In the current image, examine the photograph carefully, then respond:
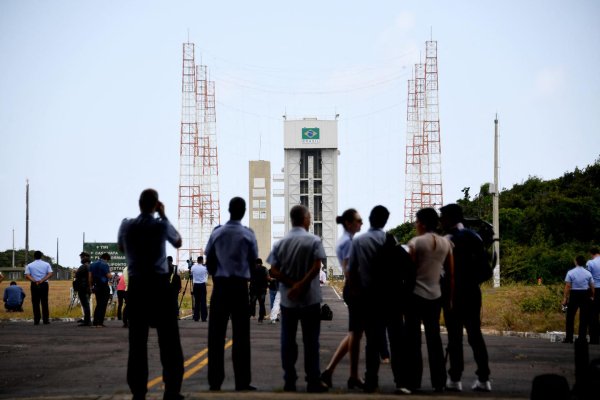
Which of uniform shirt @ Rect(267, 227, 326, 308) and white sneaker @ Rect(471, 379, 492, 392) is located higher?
uniform shirt @ Rect(267, 227, 326, 308)

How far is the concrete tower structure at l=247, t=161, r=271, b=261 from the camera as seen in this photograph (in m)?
145

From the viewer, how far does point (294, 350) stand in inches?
433

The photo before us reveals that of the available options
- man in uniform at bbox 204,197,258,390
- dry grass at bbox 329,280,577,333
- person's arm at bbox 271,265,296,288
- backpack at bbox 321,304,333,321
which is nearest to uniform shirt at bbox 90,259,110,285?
backpack at bbox 321,304,333,321

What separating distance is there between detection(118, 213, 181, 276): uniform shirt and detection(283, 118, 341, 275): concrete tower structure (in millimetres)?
124969

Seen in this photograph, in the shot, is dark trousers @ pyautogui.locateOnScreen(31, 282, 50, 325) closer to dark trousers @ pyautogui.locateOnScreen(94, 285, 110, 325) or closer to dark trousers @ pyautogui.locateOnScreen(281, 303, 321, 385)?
dark trousers @ pyautogui.locateOnScreen(94, 285, 110, 325)

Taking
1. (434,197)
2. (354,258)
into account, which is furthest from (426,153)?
(354,258)

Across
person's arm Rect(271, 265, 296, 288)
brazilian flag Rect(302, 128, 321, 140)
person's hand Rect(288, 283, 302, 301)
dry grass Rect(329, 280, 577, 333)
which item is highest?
brazilian flag Rect(302, 128, 321, 140)

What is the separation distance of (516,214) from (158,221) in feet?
227

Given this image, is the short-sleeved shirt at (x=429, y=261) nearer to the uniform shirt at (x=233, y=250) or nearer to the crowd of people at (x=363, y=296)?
the crowd of people at (x=363, y=296)

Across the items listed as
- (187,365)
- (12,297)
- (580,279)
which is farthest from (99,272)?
(580,279)

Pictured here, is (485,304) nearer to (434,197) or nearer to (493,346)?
(493,346)

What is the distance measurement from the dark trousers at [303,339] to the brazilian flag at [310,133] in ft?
425

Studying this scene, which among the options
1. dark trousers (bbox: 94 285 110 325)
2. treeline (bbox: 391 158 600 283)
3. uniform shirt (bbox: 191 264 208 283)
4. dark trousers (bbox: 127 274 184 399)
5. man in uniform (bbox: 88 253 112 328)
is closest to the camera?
dark trousers (bbox: 127 274 184 399)

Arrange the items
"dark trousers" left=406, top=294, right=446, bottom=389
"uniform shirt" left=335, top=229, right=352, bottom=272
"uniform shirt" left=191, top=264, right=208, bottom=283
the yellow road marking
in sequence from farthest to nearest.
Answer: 1. "uniform shirt" left=191, top=264, right=208, bottom=283
2. the yellow road marking
3. "uniform shirt" left=335, top=229, right=352, bottom=272
4. "dark trousers" left=406, top=294, right=446, bottom=389
